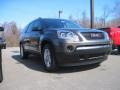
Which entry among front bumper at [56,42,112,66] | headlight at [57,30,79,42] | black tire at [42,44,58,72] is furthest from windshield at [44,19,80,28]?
front bumper at [56,42,112,66]

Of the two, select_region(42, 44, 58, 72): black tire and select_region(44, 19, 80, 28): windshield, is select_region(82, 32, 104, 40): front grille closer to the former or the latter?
select_region(42, 44, 58, 72): black tire

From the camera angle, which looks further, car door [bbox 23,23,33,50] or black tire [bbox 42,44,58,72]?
car door [bbox 23,23,33,50]

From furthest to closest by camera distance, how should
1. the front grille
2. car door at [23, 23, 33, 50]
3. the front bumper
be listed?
car door at [23, 23, 33, 50]
the front grille
the front bumper

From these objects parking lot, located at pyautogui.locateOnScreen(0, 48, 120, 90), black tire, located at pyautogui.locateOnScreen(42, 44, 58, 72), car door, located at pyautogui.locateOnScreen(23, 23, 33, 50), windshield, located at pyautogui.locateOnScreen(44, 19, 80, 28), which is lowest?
parking lot, located at pyautogui.locateOnScreen(0, 48, 120, 90)

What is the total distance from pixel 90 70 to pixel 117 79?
141 centimetres

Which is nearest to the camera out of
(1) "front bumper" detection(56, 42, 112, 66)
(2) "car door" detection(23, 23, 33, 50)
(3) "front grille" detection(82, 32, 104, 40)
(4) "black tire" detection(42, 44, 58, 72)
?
(1) "front bumper" detection(56, 42, 112, 66)

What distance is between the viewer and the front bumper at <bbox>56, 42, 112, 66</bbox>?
6.79m

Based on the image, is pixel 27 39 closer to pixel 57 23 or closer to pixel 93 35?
pixel 57 23

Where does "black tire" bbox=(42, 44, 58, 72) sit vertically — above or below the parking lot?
above

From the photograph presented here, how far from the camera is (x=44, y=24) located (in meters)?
8.39

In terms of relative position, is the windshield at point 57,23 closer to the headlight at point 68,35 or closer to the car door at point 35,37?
the car door at point 35,37

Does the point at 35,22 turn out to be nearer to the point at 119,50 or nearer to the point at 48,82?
the point at 48,82

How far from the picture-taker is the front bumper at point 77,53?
267 inches

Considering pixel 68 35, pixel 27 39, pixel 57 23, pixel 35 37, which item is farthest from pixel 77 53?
pixel 27 39
